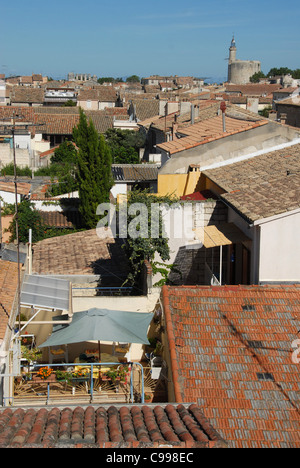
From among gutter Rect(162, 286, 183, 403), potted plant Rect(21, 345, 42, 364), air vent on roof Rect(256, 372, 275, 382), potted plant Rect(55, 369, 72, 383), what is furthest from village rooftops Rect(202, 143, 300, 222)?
potted plant Rect(21, 345, 42, 364)

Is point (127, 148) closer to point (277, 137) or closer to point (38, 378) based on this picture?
point (277, 137)

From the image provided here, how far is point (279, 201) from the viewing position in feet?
37.4

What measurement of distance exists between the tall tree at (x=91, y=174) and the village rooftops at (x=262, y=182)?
10.3m

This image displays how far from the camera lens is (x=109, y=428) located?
6.19 m

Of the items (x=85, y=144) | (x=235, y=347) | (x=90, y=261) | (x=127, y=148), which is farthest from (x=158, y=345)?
(x=127, y=148)

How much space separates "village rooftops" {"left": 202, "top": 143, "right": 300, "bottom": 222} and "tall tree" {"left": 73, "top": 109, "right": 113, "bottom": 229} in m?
10.3

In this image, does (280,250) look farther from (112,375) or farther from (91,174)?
(91,174)

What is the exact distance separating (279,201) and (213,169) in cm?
481

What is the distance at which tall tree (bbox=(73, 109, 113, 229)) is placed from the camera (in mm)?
25328

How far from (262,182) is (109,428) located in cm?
843

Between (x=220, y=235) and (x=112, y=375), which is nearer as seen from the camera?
(x=112, y=375)

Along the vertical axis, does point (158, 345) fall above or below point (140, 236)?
below

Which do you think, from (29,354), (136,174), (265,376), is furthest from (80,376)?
(136,174)
